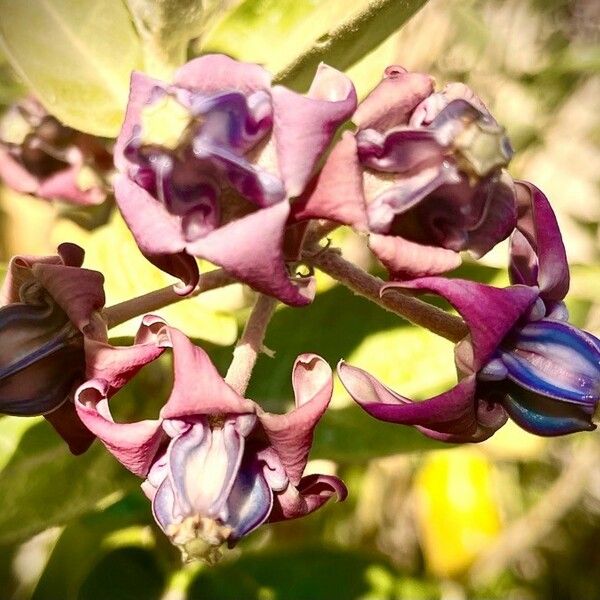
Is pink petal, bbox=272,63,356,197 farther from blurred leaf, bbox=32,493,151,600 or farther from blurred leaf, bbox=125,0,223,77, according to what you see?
blurred leaf, bbox=32,493,151,600

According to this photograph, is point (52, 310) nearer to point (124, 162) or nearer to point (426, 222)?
point (124, 162)

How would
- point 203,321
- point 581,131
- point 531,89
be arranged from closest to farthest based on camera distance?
point 203,321 < point 531,89 < point 581,131

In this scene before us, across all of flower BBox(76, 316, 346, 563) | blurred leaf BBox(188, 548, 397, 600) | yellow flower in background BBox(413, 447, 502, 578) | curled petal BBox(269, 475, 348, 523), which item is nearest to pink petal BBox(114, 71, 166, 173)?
flower BBox(76, 316, 346, 563)

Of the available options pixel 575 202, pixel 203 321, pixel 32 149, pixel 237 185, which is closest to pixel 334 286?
pixel 203 321

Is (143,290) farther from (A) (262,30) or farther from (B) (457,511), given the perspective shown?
(B) (457,511)

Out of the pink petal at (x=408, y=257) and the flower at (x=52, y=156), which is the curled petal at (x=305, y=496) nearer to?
Result: the pink petal at (x=408, y=257)

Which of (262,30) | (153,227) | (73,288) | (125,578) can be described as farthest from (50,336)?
(125,578)
